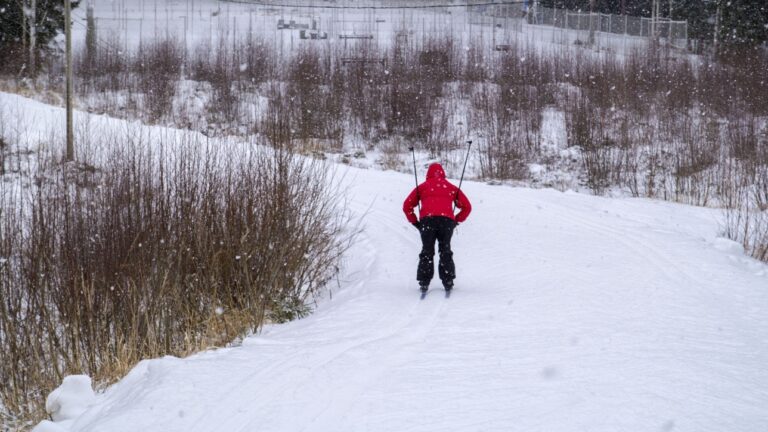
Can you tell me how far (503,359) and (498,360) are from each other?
55mm

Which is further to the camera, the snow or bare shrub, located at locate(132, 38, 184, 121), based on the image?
bare shrub, located at locate(132, 38, 184, 121)

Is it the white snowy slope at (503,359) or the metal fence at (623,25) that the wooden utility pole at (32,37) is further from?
the metal fence at (623,25)

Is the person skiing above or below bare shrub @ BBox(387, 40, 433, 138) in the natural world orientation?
below

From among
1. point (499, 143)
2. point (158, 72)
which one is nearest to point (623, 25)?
point (499, 143)

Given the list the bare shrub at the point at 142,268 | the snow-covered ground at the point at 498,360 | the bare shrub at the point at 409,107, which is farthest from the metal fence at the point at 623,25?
the bare shrub at the point at 142,268

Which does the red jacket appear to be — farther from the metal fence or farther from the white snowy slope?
the metal fence

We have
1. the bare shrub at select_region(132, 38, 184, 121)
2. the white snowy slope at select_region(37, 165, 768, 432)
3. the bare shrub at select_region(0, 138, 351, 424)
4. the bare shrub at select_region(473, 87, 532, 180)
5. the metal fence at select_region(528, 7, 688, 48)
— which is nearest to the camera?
the white snowy slope at select_region(37, 165, 768, 432)

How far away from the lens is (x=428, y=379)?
5.81m

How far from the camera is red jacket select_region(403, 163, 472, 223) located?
8.90m

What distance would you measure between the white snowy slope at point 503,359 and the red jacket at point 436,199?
108cm

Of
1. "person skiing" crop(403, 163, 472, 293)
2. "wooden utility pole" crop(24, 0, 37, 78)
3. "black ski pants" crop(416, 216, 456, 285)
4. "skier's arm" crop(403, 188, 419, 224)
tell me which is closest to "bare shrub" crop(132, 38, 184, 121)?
"wooden utility pole" crop(24, 0, 37, 78)

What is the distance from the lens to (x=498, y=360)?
6289 millimetres

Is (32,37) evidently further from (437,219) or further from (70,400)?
(70,400)

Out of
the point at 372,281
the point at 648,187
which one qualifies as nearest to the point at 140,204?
the point at 372,281
